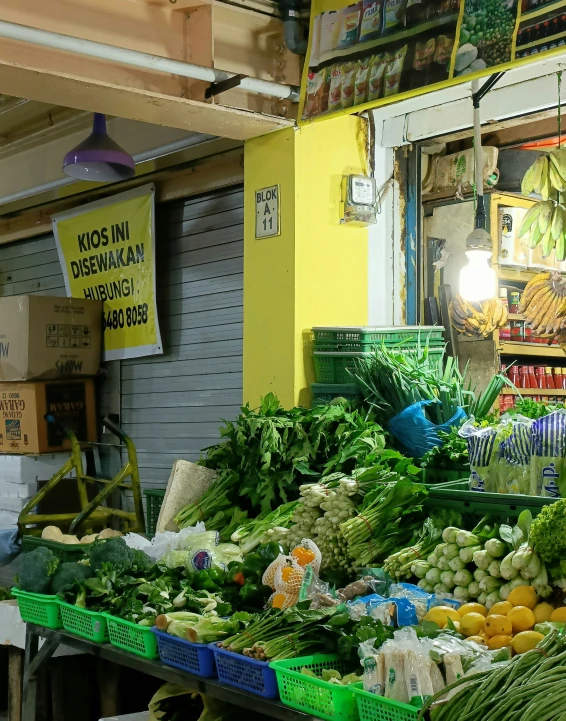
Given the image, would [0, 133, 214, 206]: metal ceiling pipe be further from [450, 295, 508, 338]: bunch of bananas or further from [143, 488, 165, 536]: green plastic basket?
[143, 488, 165, 536]: green plastic basket

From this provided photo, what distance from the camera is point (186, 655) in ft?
12.0

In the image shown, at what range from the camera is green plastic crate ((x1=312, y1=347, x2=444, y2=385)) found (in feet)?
18.2

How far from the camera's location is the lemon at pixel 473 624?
130 inches

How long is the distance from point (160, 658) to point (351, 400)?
6.92 ft

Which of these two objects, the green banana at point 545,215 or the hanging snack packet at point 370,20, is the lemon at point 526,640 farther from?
the hanging snack packet at point 370,20

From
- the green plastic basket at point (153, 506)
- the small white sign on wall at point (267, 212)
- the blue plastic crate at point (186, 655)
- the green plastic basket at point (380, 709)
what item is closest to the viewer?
the green plastic basket at point (380, 709)

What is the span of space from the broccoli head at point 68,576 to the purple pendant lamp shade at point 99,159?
8.69ft

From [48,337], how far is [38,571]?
10.3ft

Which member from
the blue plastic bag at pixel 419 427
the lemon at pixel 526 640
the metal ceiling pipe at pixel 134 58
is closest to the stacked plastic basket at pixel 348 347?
the blue plastic bag at pixel 419 427

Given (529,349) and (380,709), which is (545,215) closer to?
(529,349)

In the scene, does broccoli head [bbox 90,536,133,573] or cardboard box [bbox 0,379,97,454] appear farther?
cardboard box [bbox 0,379,97,454]

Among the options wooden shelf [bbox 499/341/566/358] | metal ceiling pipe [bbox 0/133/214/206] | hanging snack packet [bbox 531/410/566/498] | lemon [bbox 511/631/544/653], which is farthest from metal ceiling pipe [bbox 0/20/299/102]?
lemon [bbox 511/631/544/653]

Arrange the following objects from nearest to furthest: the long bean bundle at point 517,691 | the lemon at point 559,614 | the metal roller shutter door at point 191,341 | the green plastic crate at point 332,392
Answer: the long bean bundle at point 517,691 → the lemon at point 559,614 → the green plastic crate at point 332,392 → the metal roller shutter door at point 191,341

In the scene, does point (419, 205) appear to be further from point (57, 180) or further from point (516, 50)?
point (57, 180)
